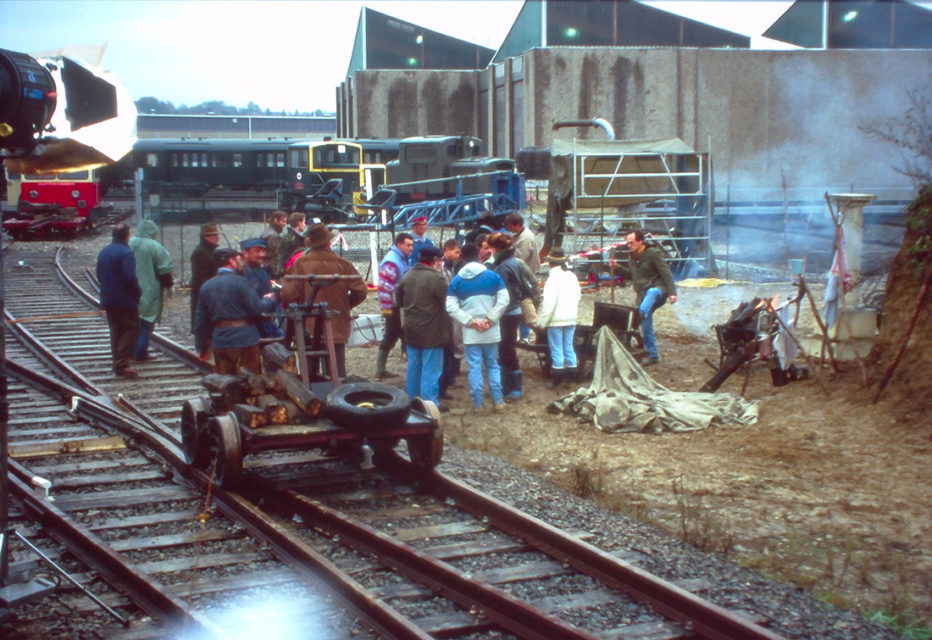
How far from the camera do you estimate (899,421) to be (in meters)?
8.67

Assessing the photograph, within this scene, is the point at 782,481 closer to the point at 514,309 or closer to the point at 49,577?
the point at 514,309

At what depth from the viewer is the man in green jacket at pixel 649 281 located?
11.5m

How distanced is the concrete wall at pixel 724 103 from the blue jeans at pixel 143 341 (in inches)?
859

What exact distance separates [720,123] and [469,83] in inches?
445

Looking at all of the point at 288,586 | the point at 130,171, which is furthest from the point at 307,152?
A: the point at 288,586

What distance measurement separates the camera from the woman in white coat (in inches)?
413

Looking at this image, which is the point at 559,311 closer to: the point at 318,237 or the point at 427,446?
the point at 318,237

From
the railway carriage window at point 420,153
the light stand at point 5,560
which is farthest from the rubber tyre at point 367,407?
the railway carriage window at point 420,153

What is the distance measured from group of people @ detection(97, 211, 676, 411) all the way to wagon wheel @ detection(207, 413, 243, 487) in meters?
1.17

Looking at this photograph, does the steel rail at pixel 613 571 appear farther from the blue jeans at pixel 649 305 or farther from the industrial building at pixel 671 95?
the industrial building at pixel 671 95

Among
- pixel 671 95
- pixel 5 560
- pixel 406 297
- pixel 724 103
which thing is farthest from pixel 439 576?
pixel 724 103

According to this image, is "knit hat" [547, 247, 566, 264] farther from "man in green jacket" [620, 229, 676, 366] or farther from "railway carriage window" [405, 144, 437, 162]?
"railway carriage window" [405, 144, 437, 162]

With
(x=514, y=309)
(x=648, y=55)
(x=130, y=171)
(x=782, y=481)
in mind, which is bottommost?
(x=782, y=481)

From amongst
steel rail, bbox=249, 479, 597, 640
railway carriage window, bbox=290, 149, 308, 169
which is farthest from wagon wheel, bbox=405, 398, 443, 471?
railway carriage window, bbox=290, 149, 308, 169
